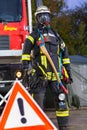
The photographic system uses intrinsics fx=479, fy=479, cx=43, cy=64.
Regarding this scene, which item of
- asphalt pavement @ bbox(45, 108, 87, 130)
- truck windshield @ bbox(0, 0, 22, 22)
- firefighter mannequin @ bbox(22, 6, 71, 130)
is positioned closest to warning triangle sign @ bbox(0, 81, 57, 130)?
firefighter mannequin @ bbox(22, 6, 71, 130)

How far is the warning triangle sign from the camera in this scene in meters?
5.79

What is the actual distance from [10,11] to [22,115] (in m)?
6.22

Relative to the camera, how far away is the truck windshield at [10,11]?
11.7m

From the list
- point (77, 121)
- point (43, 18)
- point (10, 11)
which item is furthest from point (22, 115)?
point (10, 11)

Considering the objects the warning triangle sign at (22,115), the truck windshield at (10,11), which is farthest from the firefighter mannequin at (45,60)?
the truck windshield at (10,11)

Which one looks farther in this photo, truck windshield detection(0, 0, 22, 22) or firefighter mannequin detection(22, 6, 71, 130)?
truck windshield detection(0, 0, 22, 22)

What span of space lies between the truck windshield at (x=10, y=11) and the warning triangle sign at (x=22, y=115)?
5975 mm

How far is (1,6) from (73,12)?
3202cm

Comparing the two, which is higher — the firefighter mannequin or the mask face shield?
the mask face shield

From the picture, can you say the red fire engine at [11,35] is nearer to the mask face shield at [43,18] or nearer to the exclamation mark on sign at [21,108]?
the mask face shield at [43,18]

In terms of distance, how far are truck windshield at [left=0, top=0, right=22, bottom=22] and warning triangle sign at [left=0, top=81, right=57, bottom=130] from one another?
5.97 m

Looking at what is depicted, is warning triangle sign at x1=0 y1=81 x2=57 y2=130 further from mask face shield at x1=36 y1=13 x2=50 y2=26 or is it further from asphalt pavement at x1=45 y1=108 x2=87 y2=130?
asphalt pavement at x1=45 y1=108 x2=87 y2=130

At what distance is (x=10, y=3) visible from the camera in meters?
11.9

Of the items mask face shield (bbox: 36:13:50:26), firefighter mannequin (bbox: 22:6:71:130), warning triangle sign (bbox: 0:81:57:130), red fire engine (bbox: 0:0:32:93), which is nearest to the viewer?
warning triangle sign (bbox: 0:81:57:130)
